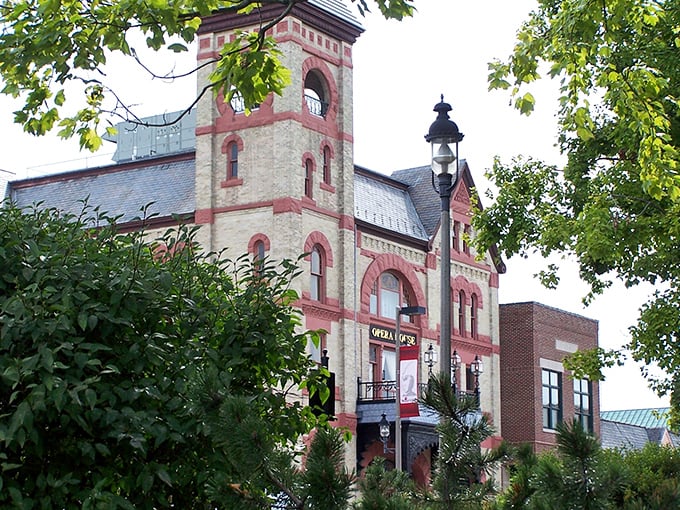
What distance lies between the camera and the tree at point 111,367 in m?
8.06

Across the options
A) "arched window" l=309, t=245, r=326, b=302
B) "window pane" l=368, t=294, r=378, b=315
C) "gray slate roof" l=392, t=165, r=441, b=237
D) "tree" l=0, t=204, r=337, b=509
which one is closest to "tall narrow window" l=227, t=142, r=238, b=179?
"arched window" l=309, t=245, r=326, b=302

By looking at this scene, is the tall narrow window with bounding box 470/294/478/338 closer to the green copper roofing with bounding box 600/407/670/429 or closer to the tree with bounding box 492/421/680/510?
the green copper roofing with bounding box 600/407/670/429

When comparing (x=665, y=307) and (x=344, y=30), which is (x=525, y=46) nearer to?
(x=665, y=307)

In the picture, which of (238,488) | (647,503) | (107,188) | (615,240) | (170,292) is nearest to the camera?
(647,503)

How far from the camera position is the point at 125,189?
50.0m

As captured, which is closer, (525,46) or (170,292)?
(170,292)

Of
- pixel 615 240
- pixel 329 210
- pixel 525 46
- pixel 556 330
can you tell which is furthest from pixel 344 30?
pixel 525 46

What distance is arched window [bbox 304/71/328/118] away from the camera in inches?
1820

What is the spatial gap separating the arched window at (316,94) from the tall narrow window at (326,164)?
1342mm

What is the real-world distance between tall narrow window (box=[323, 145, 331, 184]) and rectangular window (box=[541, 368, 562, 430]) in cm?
1540

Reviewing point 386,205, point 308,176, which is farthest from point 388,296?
point 308,176

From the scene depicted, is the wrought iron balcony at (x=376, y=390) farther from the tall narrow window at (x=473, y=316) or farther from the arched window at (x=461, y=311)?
the tall narrow window at (x=473, y=316)

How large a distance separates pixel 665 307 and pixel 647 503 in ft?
65.6

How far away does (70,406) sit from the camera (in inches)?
315
